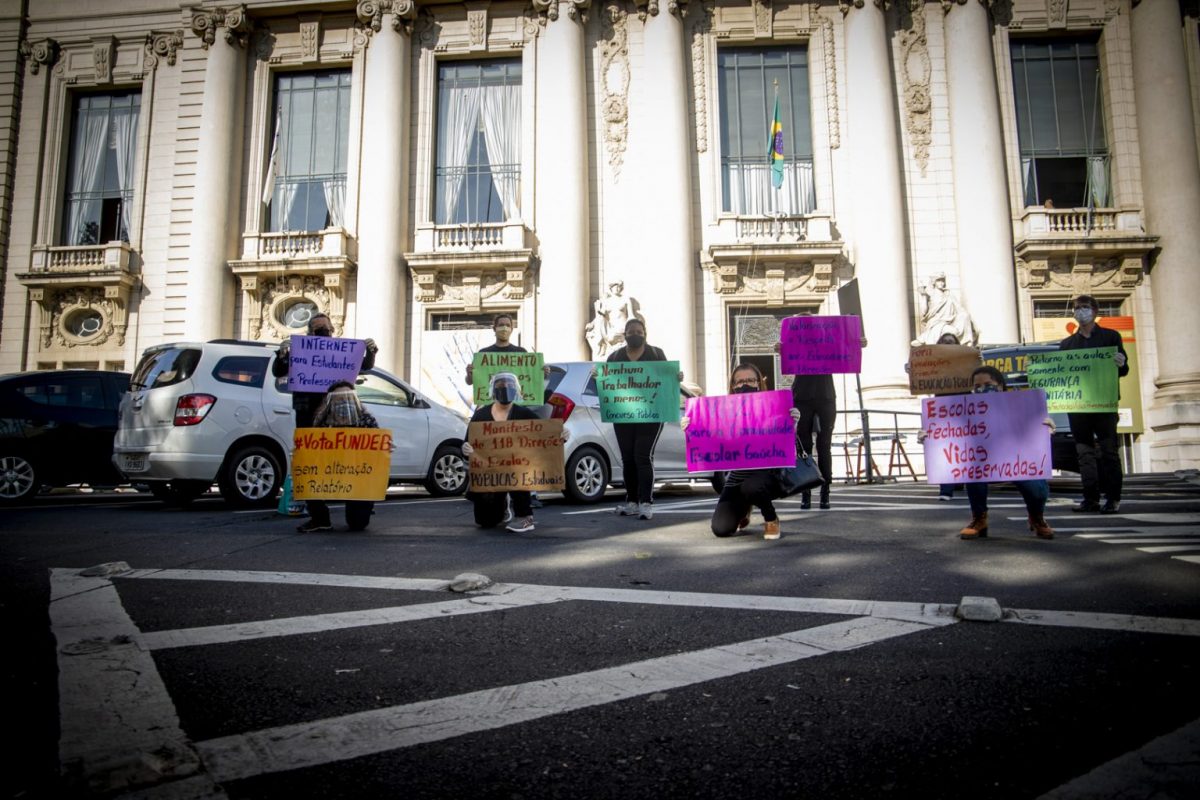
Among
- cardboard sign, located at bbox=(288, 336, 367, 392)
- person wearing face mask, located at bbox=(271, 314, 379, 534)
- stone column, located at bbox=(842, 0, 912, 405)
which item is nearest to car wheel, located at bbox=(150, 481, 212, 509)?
person wearing face mask, located at bbox=(271, 314, 379, 534)

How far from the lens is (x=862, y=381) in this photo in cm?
1806

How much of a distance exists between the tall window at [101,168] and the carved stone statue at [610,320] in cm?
1307

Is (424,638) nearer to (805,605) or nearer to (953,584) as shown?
(805,605)

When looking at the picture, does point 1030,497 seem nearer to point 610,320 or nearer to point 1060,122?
point 610,320

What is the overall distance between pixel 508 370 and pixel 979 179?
1528cm

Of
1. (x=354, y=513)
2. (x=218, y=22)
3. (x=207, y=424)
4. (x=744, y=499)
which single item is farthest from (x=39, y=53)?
(x=744, y=499)

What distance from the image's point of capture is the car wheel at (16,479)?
954 cm

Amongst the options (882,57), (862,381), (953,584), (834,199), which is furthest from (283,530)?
(882,57)

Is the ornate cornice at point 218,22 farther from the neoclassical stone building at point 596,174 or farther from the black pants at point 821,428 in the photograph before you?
the black pants at point 821,428

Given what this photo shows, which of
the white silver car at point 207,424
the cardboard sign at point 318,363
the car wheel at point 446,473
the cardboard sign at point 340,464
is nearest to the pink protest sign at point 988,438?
the cardboard sign at point 340,464

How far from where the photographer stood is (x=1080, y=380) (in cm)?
720

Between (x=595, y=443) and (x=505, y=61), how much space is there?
14.7m

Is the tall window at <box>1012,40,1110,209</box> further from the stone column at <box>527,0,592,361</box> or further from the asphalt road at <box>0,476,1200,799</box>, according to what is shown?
the asphalt road at <box>0,476,1200,799</box>

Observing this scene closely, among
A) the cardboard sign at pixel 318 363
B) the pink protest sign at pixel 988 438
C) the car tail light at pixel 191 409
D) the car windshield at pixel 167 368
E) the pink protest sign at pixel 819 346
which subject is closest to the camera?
the pink protest sign at pixel 988 438
